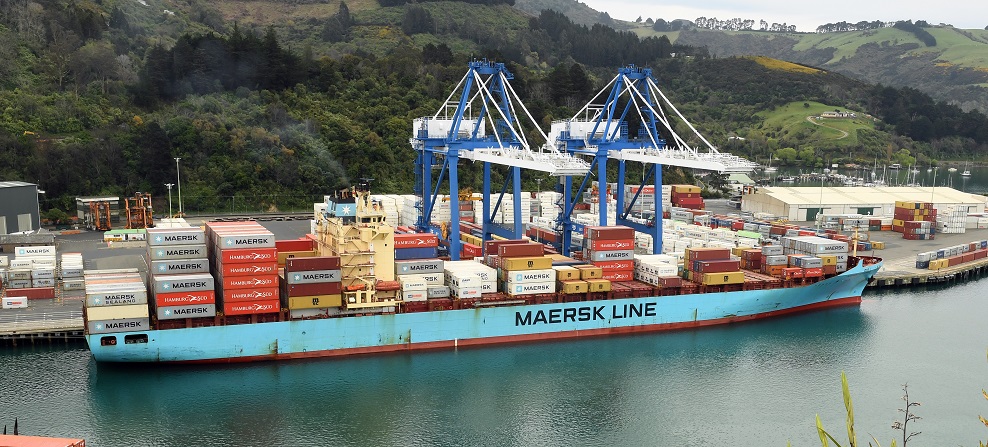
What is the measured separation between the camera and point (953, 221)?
65.6 m

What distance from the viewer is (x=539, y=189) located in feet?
256

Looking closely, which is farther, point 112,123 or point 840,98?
point 840,98

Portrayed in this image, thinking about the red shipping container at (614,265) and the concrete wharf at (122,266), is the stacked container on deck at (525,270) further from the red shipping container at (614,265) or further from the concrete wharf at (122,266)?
the concrete wharf at (122,266)

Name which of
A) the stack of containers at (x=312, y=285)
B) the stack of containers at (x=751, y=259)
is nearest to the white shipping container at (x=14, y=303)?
the stack of containers at (x=312, y=285)

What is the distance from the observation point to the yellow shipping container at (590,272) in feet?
123

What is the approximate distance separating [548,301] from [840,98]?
12715 centimetres

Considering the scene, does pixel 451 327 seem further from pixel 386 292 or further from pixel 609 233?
pixel 609 233

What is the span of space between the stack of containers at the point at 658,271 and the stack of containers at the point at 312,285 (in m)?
15.2

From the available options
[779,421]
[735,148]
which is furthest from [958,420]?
[735,148]

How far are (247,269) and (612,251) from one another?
16724 mm

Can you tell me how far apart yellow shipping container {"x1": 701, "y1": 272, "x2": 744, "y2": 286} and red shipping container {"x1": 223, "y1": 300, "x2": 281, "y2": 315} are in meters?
19.8

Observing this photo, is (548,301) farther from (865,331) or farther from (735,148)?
(735,148)

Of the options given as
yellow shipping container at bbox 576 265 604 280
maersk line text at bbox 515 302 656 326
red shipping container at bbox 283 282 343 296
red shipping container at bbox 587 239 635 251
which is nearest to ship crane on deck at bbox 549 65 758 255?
red shipping container at bbox 587 239 635 251

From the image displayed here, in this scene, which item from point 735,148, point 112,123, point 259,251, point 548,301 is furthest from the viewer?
point 735,148
